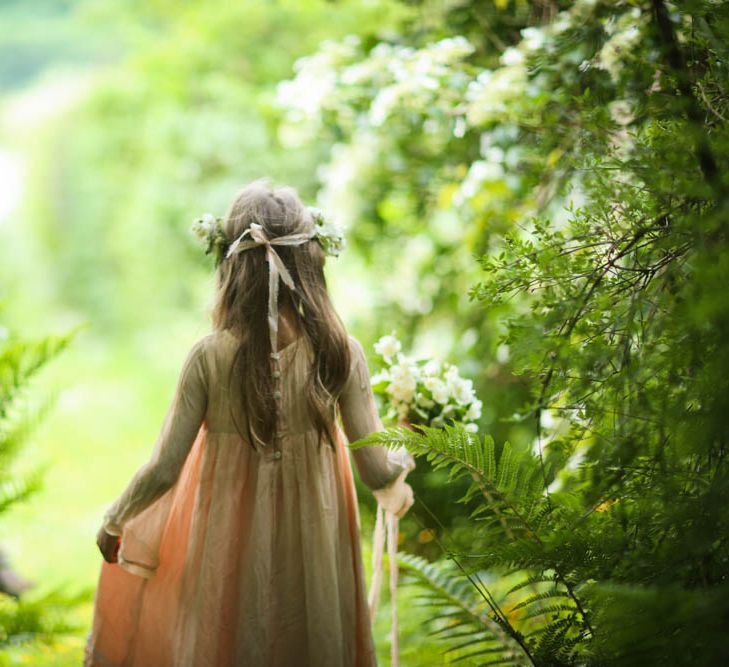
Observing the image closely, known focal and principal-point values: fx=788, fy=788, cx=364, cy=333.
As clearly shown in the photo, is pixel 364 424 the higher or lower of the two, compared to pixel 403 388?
lower

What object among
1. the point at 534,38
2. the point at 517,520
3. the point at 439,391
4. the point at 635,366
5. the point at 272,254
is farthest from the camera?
the point at 534,38

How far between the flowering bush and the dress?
18cm

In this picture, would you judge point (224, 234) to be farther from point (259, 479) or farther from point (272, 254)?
point (259, 479)

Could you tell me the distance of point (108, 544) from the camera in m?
2.03

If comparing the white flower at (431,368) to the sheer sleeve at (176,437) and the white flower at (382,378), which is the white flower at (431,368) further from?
the sheer sleeve at (176,437)

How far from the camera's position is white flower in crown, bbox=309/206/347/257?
2.05 metres

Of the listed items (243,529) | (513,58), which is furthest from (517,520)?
(513,58)

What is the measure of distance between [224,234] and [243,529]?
2.49 ft

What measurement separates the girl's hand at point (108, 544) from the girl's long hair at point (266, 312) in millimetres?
458

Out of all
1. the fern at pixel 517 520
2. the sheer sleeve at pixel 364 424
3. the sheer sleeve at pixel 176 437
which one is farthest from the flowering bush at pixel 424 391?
the sheer sleeve at pixel 176 437

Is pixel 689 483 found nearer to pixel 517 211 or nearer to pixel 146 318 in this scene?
pixel 517 211

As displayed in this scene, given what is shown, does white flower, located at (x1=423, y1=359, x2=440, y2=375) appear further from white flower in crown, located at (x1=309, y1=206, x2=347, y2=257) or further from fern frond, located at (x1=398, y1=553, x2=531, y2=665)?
fern frond, located at (x1=398, y1=553, x2=531, y2=665)

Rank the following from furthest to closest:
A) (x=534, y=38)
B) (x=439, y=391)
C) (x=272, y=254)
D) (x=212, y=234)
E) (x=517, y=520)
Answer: (x=534, y=38) → (x=439, y=391) → (x=212, y=234) → (x=272, y=254) → (x=517, y=520)

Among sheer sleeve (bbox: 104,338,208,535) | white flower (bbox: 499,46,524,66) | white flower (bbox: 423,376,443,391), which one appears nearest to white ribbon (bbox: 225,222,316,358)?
sheer sleeve (bbox: 104,338,208,535)
